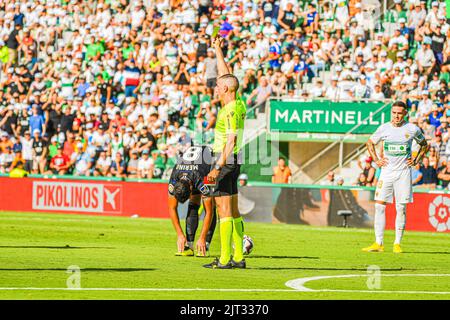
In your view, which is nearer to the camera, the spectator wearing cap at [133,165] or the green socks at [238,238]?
the green socks at [238,238]

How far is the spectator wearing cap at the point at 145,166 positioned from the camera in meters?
29.1

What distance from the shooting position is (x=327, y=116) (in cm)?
2878

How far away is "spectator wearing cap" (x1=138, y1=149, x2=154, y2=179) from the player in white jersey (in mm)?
12009

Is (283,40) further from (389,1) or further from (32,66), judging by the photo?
(32,66)

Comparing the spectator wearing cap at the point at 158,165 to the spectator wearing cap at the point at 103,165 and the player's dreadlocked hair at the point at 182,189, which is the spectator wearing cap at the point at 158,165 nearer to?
the spectator wearing cap at the point at 103,165

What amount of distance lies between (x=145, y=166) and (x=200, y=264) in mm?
15105

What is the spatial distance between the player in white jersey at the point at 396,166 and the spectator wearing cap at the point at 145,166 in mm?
12009

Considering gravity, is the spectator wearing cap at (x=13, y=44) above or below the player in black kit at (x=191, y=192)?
above

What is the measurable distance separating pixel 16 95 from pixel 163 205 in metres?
8.81

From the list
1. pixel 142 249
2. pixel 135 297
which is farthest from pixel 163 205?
pixel 135 297

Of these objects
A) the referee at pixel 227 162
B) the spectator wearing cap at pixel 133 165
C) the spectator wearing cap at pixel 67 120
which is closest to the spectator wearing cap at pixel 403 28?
the spectator wearing cap at pixel 133 165

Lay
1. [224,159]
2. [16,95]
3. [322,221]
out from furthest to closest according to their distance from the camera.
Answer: [16,95]
[322,221]
[224,159]

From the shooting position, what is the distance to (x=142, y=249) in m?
17.0

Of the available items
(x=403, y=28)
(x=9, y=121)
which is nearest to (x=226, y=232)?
(x=403, y=28)
